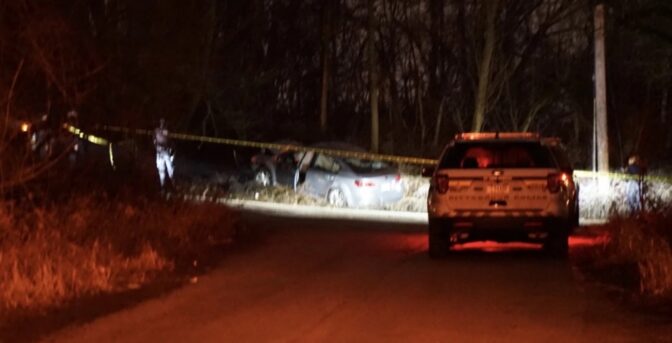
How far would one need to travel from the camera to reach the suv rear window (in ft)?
52.0

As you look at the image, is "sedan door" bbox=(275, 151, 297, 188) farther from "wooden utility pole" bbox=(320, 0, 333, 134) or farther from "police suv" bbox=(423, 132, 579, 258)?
"police suv" bbox=(423, 132, 579, 258)

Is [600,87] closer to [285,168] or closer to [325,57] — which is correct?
[285,168]

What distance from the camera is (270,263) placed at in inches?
587

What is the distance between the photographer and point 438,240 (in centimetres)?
1562

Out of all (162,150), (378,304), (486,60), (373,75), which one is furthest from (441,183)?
(373,75)

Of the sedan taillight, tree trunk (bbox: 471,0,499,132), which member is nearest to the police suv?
the sedan taillight

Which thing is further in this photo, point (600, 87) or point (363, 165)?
point (363, 165)

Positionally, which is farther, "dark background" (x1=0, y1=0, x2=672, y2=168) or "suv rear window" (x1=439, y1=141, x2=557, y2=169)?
"dark background" (x1=0, y1=0, x2=672, y2=168)

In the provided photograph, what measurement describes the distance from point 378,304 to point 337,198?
1641 cm

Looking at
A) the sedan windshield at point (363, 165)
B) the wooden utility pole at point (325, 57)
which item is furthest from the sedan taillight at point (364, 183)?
the wooden utility pole at point (325, 57)

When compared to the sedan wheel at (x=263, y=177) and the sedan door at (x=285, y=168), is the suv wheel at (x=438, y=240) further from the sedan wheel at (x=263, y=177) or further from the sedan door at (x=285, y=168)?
the sedan wheel at (x=263, y=177)

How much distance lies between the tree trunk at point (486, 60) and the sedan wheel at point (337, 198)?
8.71m

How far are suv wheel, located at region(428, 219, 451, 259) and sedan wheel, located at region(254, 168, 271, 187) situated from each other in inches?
591

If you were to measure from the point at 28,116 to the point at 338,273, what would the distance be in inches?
194
